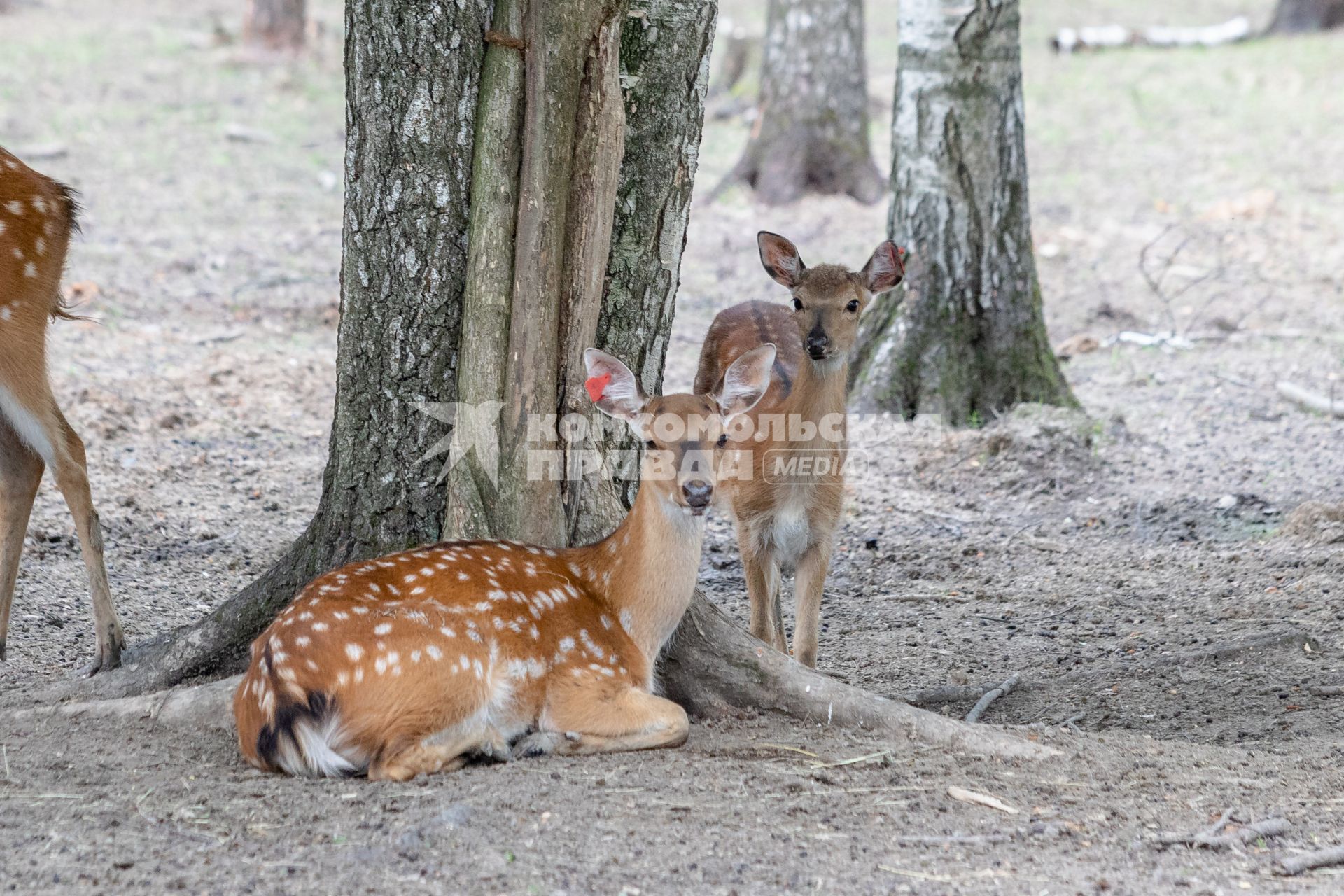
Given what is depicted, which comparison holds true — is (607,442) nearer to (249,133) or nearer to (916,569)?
(916,569)

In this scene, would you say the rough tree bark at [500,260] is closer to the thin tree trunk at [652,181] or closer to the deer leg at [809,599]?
the thin tree trunk at [652,181]

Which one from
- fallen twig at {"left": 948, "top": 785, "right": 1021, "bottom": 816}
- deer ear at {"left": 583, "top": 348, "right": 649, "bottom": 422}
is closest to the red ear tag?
deer ear at {"left": 583, "top": 348, "right": 649, "bottom": 422}

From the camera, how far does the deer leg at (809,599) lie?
17.1 feet

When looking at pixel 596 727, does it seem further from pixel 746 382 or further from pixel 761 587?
pixel 761 587

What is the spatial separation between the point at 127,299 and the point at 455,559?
699 cm

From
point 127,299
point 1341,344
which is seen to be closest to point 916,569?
point 1341,344

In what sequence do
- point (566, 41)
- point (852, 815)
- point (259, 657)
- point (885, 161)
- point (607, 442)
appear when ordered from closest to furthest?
point (852, 815) → point (259, 657) → point (566, 41) → point (607, 442) → point (885, 161)

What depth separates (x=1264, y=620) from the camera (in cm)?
529

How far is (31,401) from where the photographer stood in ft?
16.4

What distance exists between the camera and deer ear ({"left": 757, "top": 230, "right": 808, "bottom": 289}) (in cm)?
582

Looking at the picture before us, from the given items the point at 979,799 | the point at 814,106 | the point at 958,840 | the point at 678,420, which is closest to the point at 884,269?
the point at 678,420

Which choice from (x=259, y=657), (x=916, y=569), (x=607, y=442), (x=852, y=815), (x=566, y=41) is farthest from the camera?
(x=916, y=569)

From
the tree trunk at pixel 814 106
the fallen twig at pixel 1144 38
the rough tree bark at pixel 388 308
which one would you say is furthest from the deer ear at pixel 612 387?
the fallen twig at pixel 1144 38

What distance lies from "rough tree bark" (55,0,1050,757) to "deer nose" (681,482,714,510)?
57 centimetres
